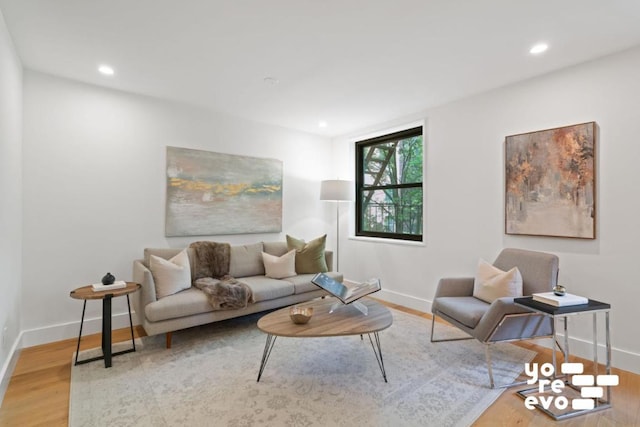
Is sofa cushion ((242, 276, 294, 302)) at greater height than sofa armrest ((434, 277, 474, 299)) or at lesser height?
lesser

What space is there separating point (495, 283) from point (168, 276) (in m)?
2.90

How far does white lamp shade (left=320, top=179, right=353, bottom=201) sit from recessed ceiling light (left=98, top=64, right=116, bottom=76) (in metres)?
2.69

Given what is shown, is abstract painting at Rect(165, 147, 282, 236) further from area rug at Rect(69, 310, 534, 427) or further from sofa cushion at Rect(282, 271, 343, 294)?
area rug at Rect(69, 310, 534, 427)

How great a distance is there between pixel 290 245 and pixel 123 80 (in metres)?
2.50

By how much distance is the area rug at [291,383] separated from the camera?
1.86 metres

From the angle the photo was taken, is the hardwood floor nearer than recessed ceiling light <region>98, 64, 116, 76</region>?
Yes

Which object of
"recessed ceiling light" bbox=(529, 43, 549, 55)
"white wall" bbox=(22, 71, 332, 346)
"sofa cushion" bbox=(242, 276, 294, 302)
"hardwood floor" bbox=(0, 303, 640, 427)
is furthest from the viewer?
"sofa cushion" bbox=(242, 276, 294, 302)

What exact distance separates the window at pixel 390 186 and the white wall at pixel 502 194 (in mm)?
235

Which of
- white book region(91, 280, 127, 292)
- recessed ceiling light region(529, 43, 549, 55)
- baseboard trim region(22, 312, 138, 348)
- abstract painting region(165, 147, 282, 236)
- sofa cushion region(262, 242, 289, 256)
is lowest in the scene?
baseboard trim region(22, 312, 138, 348)

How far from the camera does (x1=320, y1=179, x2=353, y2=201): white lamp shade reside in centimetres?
439

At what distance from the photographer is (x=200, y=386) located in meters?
2.17

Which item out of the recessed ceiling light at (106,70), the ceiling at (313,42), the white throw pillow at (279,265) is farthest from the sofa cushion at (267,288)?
the recessed ceiling light at (106,70)

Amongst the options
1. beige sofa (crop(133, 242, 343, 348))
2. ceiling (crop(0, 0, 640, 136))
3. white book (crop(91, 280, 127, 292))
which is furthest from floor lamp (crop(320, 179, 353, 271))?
white book (crop(91, 280, 127, 292))

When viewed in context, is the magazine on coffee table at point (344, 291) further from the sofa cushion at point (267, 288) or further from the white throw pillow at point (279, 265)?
the white throw pillow at point (279, 265)
